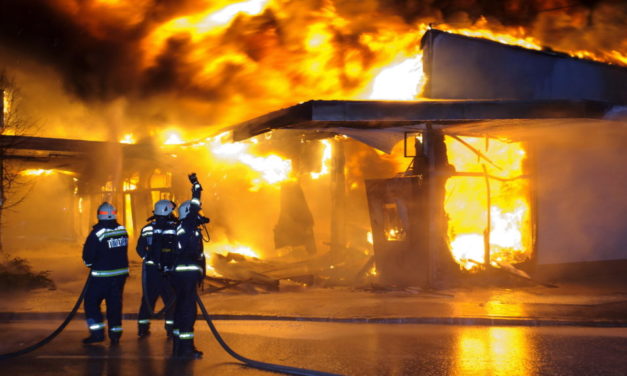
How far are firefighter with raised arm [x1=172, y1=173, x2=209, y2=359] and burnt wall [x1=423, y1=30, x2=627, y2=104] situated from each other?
8842mm

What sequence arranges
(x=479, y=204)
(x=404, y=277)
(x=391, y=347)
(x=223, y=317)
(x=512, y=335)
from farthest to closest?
(x=479, y=204) < (x=404, y=277) < (x=223, y=317) < (x=512, y=335) < (x=391, y=347)

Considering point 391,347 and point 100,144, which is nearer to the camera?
point 391,347

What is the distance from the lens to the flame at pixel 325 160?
17.3m

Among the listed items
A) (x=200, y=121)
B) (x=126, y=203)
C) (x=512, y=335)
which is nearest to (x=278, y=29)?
(x=200, y=121)

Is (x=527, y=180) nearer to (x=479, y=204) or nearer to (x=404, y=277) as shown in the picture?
(x=479, y=204)

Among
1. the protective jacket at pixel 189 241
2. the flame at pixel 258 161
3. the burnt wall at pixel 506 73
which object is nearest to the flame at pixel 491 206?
the burnt wall at pixel 506 73

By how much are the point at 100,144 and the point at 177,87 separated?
16.3 ft

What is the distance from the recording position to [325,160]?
17.6 metres

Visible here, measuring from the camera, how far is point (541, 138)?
48.7 ft

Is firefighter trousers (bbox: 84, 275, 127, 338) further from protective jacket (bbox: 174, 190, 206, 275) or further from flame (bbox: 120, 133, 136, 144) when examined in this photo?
flame (bbox: 120, 133, 136, 144)

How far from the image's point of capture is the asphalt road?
274 inches

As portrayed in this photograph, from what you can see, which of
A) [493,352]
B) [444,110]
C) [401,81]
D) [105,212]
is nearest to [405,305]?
[493,352]

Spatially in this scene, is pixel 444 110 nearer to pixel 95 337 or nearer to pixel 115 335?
pixel 115 335

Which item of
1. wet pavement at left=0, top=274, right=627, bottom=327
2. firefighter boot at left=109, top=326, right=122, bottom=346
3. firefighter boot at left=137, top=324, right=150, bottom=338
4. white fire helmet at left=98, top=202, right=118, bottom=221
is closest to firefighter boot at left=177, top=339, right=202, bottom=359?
firefighter boot at left=109, top=326, right=122, bottom=346
